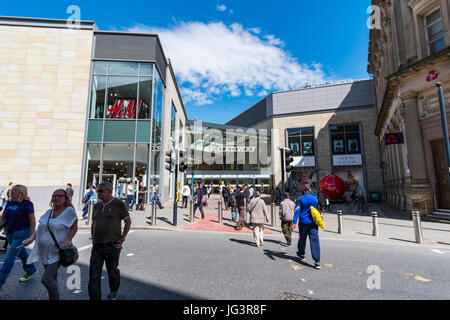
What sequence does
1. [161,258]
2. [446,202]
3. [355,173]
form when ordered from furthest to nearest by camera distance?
[355,173]
[446,202]
[161,258]

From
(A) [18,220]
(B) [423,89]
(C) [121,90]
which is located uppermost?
(C) [121,90]

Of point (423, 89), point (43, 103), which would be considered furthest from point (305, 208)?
point (43, 103)

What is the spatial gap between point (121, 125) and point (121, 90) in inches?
113

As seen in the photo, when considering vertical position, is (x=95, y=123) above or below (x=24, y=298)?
above

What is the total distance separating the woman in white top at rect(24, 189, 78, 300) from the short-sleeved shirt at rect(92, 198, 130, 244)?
32 cm

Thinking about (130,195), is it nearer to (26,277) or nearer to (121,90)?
(121,90)

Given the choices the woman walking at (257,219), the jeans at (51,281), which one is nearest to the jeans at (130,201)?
the woman walking at (257,219)

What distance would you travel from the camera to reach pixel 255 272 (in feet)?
15.3

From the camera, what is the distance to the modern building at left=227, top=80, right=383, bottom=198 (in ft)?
95.2

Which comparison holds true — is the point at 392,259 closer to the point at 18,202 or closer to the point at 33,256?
the point at 33,256

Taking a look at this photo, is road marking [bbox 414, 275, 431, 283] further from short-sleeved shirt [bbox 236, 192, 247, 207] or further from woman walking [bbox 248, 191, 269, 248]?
short-sleeved shirt [bbox 236, 192, 247, 207]

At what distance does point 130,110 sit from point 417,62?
711 inches
